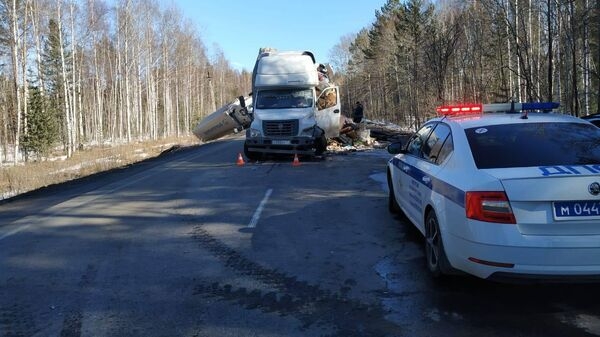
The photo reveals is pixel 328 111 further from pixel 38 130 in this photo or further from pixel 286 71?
pixel 38 130

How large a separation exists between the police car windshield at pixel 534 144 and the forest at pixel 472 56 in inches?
590

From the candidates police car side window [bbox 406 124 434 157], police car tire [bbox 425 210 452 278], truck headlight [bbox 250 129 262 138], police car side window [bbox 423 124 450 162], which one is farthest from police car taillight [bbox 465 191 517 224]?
truck headlight [bbox 250 129 262 138]

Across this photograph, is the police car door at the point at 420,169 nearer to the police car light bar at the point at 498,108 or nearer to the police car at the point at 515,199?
the police car at the point at 515,199

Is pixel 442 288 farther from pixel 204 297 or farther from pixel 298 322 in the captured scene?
pixel 204 297

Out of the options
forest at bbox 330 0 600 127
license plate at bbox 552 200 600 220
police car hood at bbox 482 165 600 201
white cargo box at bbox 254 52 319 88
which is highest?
forest at bbox 330 0 600 127

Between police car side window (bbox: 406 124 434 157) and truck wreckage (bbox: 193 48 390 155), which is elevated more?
truck wreckage (bbox: 193 48 390 155)

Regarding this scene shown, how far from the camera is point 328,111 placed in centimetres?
1820

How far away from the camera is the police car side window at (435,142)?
552cm

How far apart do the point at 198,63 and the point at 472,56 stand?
4242 cm

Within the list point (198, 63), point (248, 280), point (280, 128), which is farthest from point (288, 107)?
point (198, 63)

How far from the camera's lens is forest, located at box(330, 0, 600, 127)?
81.4ft

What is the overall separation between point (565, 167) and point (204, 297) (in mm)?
3289

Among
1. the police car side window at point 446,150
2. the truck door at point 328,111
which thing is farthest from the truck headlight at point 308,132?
the police car side window at point 446,150

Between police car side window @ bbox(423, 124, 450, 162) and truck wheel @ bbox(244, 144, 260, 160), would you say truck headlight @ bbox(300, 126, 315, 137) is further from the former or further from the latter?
police car side window @ bbox(423, 124, 450, 162)
